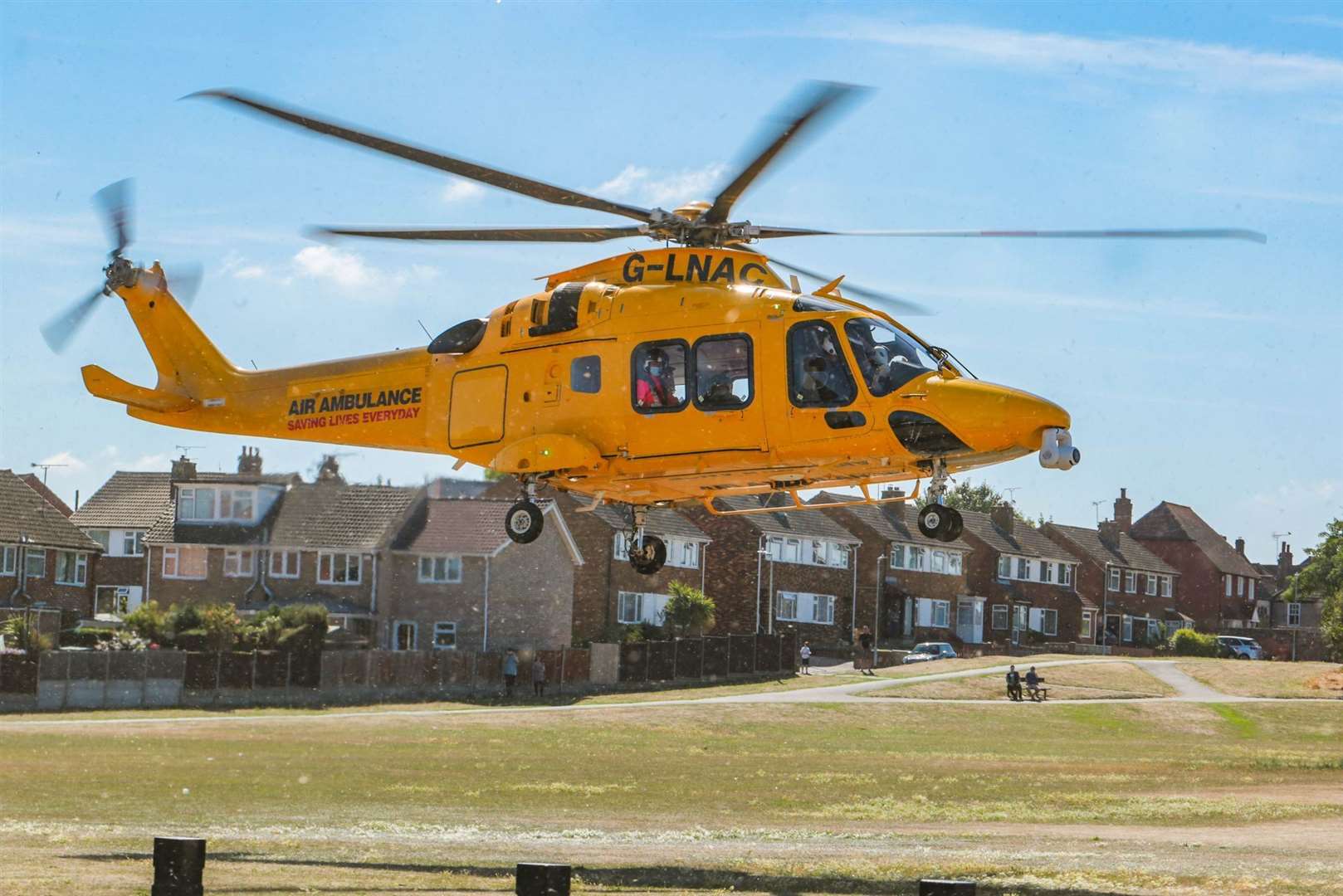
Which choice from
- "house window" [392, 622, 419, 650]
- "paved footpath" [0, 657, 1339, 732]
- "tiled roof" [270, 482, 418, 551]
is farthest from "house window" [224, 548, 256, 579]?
"paved footpath" [0, 657, 1339, 732]

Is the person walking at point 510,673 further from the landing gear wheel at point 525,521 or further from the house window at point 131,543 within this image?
the landing gear wheel at point 525,521

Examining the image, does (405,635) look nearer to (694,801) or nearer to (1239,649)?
(694,801)

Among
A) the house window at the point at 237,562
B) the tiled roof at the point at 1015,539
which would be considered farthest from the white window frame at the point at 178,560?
the tiled roof at the point at 1015,539

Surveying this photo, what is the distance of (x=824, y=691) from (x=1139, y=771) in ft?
76.3

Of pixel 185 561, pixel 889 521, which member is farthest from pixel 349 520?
pixel 889 521

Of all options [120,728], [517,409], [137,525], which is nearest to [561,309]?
[517,409]

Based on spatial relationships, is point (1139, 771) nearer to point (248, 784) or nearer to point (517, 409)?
point (248, 784)

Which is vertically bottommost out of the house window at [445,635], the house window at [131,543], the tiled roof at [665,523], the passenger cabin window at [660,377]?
the house window at [445,635]

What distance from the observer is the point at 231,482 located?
7081cm

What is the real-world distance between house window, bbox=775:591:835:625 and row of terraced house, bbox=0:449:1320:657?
9cm

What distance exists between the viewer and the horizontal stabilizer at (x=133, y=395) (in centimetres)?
2633

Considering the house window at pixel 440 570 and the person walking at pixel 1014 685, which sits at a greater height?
the house window at pixel 440 570

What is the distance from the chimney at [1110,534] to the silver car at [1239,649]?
588 inches

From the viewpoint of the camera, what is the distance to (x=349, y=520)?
7206cm
